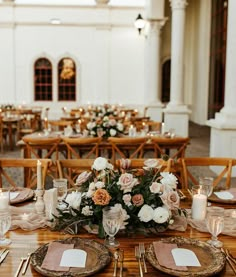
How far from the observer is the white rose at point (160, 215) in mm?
1999

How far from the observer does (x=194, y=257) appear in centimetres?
179

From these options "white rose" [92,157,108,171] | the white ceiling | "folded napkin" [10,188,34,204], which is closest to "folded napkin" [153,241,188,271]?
"white rose" [92,157,108,171]

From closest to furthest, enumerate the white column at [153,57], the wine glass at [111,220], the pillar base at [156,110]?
the wine glass at [111,220] → the white column at [153,57] → the pillar base at [156,110]

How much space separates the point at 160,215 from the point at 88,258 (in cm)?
42

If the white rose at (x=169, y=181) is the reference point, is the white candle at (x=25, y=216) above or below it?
below

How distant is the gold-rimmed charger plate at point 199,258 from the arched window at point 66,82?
46.9 feet

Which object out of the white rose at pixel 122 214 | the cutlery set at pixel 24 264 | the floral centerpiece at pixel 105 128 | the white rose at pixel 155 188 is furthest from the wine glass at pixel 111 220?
the floral centerpiece at pixel 105 128

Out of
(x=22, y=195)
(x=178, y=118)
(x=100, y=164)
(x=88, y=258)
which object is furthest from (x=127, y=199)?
(x=178, y=118)

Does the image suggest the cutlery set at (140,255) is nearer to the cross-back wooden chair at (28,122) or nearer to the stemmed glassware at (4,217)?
the stemmed glassware at (4,217)

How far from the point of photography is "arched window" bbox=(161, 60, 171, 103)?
17.4 m

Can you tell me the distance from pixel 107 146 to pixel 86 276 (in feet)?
12.6

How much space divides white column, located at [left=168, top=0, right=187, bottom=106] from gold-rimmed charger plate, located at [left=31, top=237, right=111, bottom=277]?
869 cm

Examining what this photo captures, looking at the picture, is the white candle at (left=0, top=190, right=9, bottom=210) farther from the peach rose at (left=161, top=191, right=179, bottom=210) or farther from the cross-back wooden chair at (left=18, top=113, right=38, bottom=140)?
the cross-back wooden chair at (left=18, top=113, right=38, bottom=140)

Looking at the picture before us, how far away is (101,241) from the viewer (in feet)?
6.55
